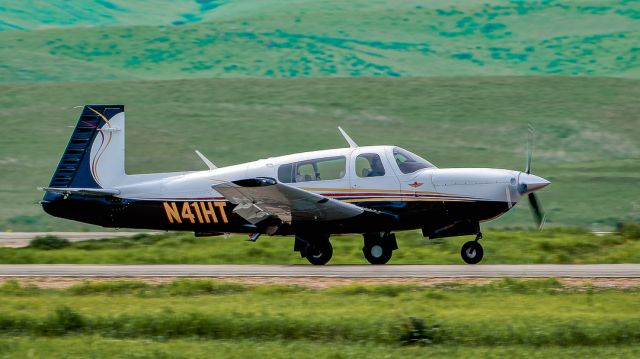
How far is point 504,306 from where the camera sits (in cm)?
1321

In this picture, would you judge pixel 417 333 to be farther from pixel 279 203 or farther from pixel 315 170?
pixel 315 170

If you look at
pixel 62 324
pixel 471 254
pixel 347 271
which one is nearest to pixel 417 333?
pixel 62 324

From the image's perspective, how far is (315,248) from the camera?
1942 centimetres

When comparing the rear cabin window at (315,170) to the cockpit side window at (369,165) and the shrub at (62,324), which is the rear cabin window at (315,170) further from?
the shrub at (62,324)

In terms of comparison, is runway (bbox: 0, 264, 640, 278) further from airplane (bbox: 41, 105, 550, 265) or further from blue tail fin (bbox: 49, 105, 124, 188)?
blue tail fin (bbox: 49, 105, 124, 188)

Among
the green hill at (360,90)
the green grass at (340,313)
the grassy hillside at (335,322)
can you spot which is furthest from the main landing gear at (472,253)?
the green hill at (360,90)

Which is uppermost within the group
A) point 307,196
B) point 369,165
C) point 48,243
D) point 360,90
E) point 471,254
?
point 360,90

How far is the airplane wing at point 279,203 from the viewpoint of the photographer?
58.4 feet

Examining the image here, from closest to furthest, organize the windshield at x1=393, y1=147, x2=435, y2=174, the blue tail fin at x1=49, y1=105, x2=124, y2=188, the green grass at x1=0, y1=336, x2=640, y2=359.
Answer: the green grass at x1=0, y1=336, x2=640, y2=359 → the windshield at x1=393, y1=147, x2=435, y2=174 → the blue tail fin at x1=49, y1=105, x2=124, y2=188

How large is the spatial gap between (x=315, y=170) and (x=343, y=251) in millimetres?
4516

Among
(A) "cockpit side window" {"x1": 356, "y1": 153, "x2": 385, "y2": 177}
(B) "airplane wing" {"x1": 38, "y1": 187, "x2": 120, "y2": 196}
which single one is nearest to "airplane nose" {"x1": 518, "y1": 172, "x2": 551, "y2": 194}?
(A) "cockpit side window" {"x1": 356, "y1": 153, "x2": 385, "y2": 177}

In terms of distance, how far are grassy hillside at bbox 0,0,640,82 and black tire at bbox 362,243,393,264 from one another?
51173 mm

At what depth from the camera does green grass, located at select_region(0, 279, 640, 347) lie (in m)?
11.3

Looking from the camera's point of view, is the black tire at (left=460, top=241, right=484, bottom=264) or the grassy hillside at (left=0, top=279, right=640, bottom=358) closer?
the grassy hillside at (left=0, top=279, right=640, bottom=358)
